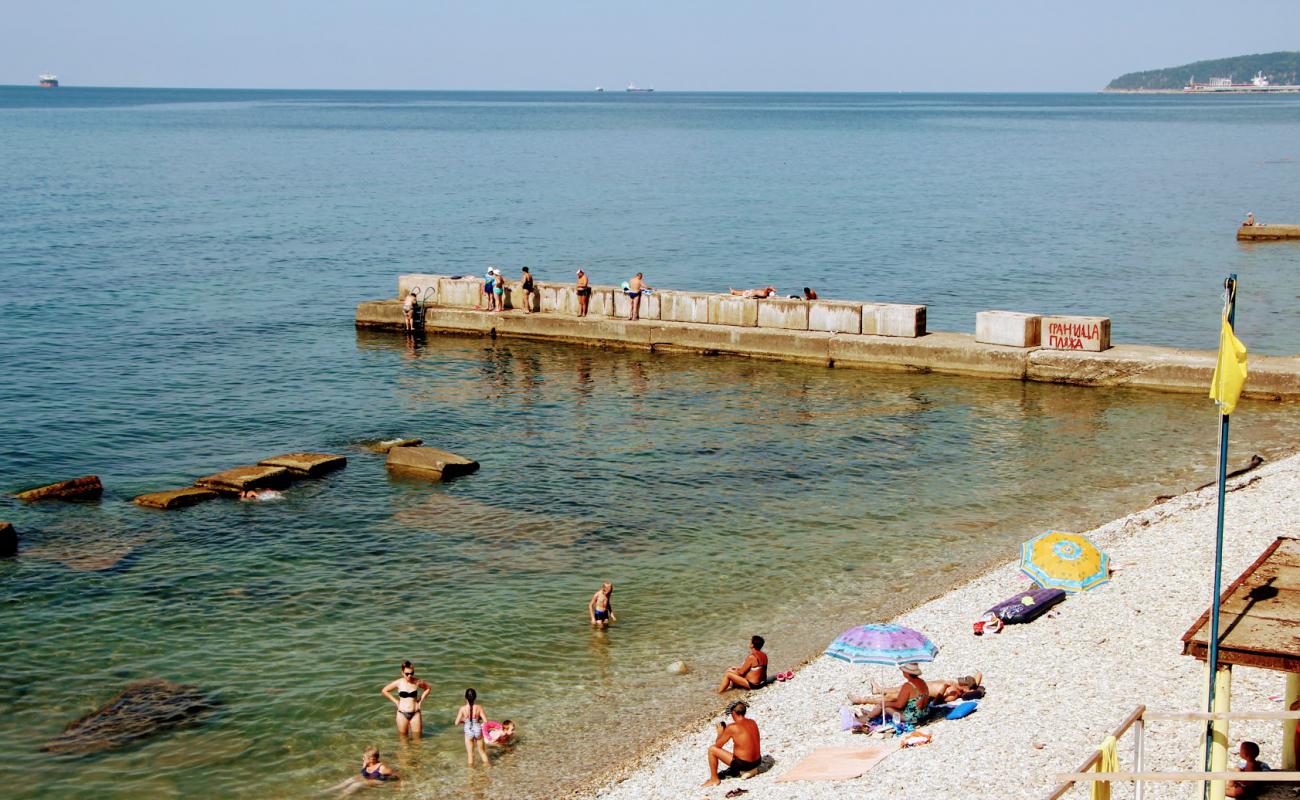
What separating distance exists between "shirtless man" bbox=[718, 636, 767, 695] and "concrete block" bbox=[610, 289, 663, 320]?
79.0 ft

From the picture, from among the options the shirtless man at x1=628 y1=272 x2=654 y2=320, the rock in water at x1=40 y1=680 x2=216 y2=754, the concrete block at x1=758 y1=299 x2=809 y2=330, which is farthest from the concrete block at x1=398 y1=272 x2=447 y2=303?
the rock in water at x1=40 y1=680 x2=216 y2=754

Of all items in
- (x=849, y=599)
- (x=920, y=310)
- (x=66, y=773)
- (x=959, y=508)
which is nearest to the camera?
(x=66, y=773)

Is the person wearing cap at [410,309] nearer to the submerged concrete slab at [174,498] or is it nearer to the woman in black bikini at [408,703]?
the submerged concrete slab at [174,498]

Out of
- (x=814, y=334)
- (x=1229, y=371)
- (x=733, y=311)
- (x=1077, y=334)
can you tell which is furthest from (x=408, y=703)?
(x=733, y=311)

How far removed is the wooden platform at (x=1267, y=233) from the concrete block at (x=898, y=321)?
36.0 m

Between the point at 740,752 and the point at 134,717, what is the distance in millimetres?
8111

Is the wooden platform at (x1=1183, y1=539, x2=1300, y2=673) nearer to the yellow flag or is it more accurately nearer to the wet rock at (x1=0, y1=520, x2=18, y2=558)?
the yellow flag

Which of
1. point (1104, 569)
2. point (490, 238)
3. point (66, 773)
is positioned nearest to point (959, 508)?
point (1104, 569)

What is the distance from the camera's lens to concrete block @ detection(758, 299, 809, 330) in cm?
3812

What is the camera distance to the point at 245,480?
1023 inches

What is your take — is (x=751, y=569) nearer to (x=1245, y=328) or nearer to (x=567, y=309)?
(x=567, y=309)

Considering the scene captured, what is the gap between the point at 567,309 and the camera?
41938 mm

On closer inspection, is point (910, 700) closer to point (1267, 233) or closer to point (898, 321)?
point (898, 321)

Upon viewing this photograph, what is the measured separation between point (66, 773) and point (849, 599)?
1148cm
